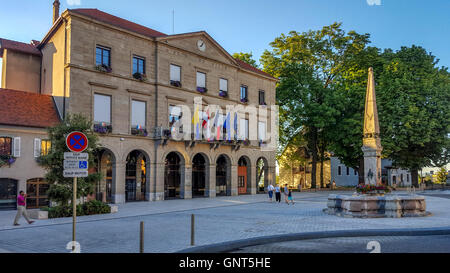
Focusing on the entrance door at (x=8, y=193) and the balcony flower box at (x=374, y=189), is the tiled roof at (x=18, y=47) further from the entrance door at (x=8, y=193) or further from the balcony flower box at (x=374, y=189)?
the balcony flower box at (x=374, y=189)

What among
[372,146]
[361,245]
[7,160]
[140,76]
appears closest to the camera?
[361,245]

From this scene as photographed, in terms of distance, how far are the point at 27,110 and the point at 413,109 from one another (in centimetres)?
3442

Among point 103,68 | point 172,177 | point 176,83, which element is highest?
point 103,68

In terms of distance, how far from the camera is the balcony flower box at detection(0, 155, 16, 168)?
2314 cm

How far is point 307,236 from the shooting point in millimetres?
11898

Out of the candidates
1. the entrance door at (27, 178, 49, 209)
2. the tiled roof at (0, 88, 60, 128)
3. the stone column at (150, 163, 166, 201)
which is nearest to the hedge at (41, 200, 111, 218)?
the entrance door at (27, 178, 49, 209)

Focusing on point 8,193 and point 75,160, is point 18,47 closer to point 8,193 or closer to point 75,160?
point 8,193

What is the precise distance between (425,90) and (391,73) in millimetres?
3905

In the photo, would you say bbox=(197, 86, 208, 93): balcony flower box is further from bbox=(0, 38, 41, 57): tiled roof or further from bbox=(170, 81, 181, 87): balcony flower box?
bbox=(0, 38, 41, 57): tiled roof

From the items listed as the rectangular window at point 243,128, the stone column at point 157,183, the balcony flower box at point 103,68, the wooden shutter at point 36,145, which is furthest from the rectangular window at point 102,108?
the rectangular window at point 243,128

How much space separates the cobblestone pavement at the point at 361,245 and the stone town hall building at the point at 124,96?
759 inches

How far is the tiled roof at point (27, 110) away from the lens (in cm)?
2423

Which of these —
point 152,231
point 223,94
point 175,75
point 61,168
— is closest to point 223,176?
point 223,94

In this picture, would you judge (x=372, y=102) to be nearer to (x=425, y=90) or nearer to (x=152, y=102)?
(x=152, y=102)
